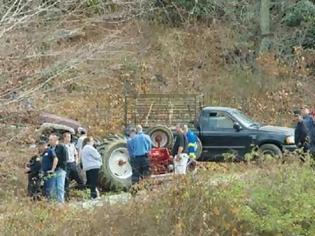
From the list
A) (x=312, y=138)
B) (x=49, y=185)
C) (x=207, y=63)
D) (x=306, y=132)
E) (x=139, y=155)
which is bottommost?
(x=49, y=185)

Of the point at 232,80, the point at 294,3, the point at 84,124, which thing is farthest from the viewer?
the point at 294,3

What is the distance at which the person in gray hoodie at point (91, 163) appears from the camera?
693 inches

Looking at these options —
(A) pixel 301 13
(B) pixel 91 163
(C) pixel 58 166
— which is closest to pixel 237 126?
(B) pixel 91 163

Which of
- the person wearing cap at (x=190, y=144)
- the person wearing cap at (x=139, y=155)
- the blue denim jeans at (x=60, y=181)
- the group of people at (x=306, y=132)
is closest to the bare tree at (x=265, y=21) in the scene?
the person wearing cap at (x=190, y=144)

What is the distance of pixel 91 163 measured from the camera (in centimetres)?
1770

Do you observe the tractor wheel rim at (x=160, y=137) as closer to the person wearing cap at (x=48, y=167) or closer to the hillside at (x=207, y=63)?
the hillside at (x=207, y=63)

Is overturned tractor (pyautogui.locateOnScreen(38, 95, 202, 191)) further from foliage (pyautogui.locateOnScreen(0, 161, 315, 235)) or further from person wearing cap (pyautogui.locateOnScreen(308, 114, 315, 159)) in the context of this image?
foliage (pyautogui.locateOnScreen(0, 161, 315, 235))

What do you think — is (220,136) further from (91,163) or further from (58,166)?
(58,166)

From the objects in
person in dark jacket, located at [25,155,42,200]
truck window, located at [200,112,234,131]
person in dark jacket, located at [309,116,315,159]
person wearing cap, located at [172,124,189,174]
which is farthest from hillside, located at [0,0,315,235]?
person in dark jacket, located at [309,116,315,159]

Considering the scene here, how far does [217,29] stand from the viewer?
34375mm

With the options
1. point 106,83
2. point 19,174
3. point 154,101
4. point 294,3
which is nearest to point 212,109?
point 154,101

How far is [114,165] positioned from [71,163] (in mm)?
2340

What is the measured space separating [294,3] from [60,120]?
14.9m

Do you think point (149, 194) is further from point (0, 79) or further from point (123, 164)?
point (123, 164)
